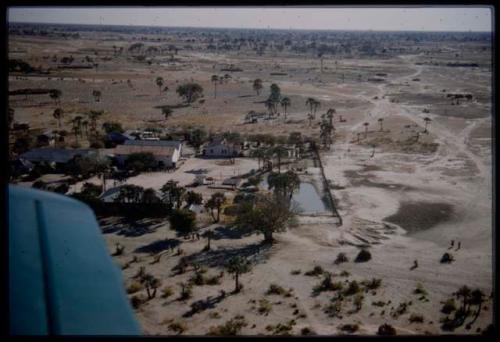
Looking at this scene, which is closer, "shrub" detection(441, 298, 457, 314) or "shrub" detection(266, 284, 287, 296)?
"shrub" detection(441, 298, 457, 314)

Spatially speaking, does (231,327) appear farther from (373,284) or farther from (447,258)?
(447,258)

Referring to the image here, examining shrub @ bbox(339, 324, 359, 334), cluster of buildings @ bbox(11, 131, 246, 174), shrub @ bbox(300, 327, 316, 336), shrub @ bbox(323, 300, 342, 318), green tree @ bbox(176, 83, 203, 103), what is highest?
green tree @ bbox(176, 83, 203, 103)

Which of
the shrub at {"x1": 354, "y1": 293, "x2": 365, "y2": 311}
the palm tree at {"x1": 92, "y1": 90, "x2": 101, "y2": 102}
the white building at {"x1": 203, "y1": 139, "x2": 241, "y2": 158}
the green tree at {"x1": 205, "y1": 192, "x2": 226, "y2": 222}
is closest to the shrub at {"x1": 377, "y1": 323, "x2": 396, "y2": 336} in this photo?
the shrub at {"x1": 354, "y1": 293, "x2": 365, "y2": 311}

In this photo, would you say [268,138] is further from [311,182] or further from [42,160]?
[42,160]

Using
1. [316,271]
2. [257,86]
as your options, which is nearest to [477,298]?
[316,271]

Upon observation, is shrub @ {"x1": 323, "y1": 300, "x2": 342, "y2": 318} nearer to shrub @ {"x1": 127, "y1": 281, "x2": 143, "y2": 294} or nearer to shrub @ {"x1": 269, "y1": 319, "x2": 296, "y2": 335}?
shrub @ {"x1": 269, "y1": 319, "x2": 296, "y2": 335}

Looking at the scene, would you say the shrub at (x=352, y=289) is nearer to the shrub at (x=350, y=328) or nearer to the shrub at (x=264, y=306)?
the shrub at (x=350, y=328)

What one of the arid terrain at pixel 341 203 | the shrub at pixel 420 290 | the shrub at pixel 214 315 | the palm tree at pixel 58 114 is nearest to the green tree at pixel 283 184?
the arid terrain at pixel 341 203
